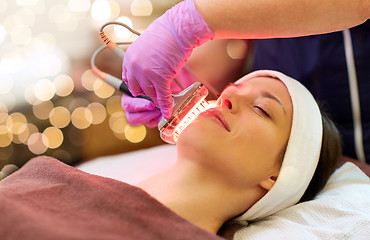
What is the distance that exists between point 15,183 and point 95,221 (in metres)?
0.38

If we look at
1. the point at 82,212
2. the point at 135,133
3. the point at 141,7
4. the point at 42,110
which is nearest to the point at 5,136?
the point at 42,110

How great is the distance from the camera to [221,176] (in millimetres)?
1227

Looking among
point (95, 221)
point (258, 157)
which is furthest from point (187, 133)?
point (95, 221)

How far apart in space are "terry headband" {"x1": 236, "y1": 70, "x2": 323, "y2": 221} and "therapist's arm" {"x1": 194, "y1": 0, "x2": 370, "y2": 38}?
0.96ft


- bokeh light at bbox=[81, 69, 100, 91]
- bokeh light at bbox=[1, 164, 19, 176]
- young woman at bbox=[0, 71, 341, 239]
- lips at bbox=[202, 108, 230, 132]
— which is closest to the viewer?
young woman at bbox=[0, 71, 341, 239]

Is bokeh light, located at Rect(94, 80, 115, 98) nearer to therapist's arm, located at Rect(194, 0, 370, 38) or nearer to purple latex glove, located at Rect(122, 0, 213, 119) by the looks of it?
purple latex glove, located at Rect(122, 0, 213, 119)

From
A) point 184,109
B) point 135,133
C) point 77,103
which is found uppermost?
point 184,109

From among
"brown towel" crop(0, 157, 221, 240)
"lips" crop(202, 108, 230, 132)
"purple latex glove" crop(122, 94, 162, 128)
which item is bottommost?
"brown towel" crop(0, 157, 221, 240)

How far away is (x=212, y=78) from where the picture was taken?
195cm

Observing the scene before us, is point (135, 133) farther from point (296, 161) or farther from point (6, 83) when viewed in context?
point (296, 161)

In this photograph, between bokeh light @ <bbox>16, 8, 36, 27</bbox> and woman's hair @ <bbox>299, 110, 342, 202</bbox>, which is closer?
woman's hair @ <bbox>299, 110, 342, 202</bbox>

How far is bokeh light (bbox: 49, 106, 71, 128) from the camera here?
2.00m

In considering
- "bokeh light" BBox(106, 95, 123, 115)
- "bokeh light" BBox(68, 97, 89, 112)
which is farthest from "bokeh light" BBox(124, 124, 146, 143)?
"bokeh light" BBox(68, 97, 89, 112)

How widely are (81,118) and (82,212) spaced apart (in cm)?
113
